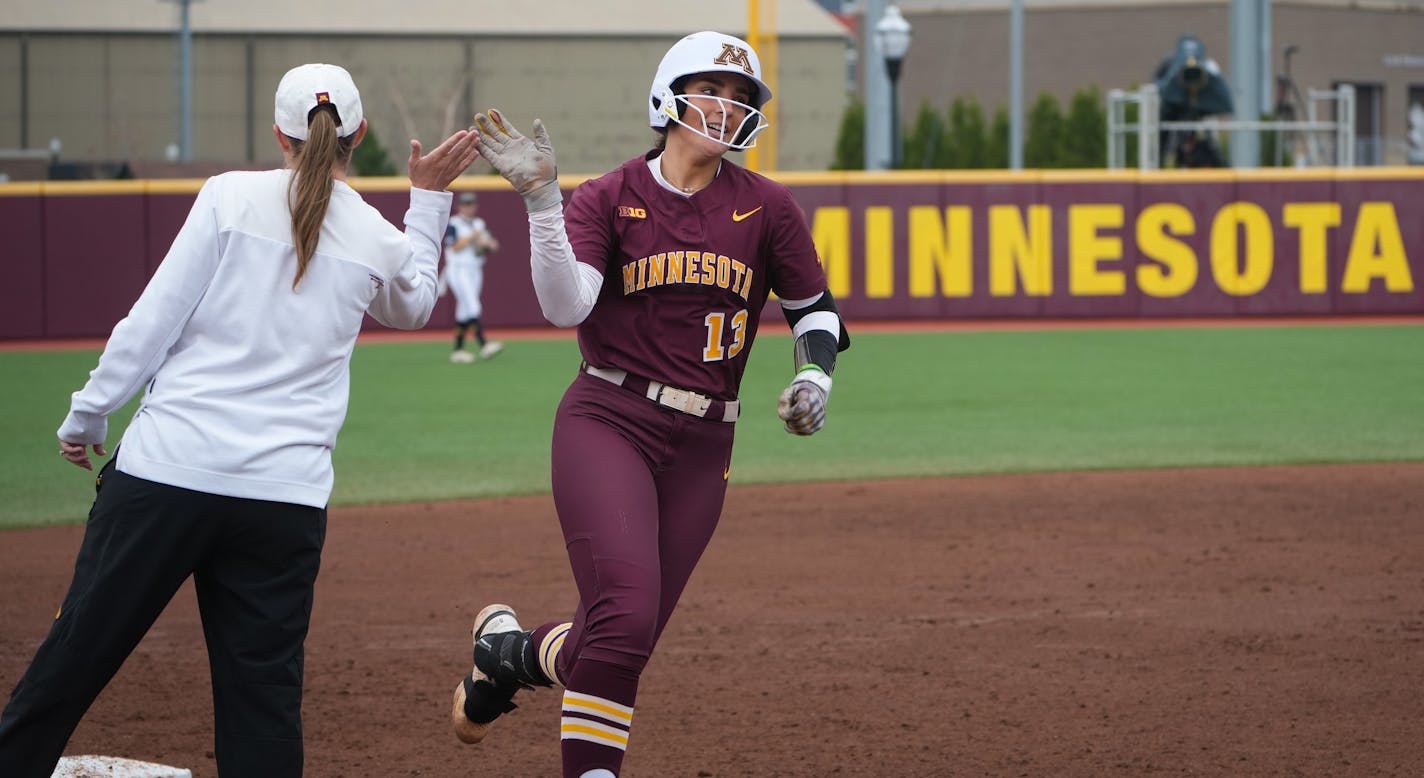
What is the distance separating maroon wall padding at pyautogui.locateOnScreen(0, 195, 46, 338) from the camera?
2036 centimetres

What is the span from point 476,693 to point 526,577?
10.3ft

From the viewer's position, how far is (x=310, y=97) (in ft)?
12.6

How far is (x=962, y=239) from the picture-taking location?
22391mm


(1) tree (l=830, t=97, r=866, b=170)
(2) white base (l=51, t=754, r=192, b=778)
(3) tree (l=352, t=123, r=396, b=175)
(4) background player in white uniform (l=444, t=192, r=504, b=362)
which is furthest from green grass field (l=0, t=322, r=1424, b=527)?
(3) tree (l=352, t=123, r=396, b=175)

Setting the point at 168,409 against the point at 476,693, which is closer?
the point at 168,409

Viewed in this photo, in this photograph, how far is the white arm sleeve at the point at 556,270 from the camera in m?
4.21

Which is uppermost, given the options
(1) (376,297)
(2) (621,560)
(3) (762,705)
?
(1) (376,297)

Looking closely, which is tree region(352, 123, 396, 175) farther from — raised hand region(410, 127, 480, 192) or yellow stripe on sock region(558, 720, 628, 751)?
yellow stripe on sock region(558, 720, 628, 751)

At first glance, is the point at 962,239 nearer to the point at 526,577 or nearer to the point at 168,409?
the point at 526,577

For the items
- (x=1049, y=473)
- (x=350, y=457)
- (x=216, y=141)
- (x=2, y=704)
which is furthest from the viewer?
(x=216, y=141)

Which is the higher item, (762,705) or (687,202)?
(687,202)

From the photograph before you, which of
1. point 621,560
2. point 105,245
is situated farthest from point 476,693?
point 105,245

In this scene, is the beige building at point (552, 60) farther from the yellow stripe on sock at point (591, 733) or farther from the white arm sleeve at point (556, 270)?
the yellow stripe on sock at point (591, 733)

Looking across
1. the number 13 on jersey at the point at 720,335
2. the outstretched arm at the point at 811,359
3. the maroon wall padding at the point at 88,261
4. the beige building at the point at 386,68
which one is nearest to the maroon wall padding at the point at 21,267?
the maroon wall padding at the point at 88,261
